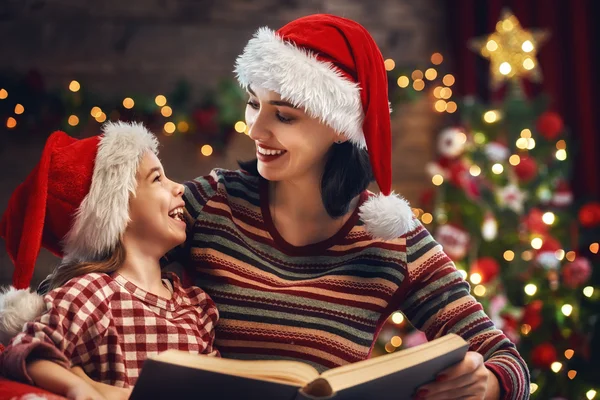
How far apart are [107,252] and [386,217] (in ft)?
1.75

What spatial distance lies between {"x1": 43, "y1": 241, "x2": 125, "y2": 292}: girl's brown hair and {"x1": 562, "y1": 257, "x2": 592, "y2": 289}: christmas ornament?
2.05 metres

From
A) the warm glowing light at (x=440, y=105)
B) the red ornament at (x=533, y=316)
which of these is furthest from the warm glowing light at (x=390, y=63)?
the red ornament at (x=533, y=316)

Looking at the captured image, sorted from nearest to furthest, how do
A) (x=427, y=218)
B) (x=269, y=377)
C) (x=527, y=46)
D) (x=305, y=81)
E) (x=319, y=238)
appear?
(x=269, y=377) < (x=305, y=81) < (x=319, y=238) < (x=527, y=46) < (x=427, y=218)

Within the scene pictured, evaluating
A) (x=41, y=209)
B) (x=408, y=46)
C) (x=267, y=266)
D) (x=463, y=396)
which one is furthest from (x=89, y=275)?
(x=408, y=46)

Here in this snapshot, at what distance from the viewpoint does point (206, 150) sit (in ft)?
11.6

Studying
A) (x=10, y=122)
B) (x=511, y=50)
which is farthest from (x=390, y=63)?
(x=10, y=122)

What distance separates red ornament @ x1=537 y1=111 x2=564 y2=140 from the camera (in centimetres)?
317

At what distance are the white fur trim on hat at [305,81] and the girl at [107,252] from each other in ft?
0.86

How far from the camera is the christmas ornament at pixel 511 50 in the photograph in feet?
11.0

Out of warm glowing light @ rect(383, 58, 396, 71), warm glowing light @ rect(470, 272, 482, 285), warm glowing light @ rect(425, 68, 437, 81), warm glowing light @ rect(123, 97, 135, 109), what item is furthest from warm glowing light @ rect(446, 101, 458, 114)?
warm glowing light @ rect(123, 97, 135, 109)

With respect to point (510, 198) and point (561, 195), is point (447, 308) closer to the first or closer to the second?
point (510, 198)

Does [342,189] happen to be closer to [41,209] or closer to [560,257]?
[41,209]

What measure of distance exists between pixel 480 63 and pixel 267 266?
2632 millimetres

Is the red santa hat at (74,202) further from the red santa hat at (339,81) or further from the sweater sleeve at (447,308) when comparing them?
the sweater sleeve at (447,308)
